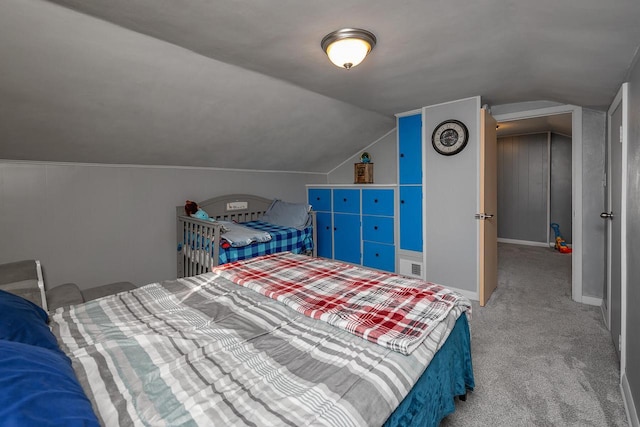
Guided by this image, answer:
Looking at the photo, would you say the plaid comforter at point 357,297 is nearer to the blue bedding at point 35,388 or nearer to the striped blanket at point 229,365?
the striped blanket at point 229,365

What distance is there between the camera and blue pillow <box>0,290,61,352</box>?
106 centimetres

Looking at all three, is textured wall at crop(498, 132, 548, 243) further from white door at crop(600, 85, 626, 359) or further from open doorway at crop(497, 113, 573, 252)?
white door at crop(600, 85, 626, 359)

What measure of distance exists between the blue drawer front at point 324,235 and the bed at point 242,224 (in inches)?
22.6

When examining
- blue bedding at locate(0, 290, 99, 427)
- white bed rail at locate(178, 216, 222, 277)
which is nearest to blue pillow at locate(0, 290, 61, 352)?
blue bedding at locate(0, 290, 99, 427)

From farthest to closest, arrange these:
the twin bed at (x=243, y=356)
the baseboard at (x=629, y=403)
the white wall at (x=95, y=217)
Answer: the white wall at (x=95, y=217) → the baseboard at (x=629, y=403) → the twin bed at (x=243, y=356)

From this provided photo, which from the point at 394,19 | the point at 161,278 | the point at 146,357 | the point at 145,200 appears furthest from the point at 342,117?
the point at 146,357

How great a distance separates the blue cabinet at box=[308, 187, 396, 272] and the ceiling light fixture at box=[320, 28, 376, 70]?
2380 millimetres

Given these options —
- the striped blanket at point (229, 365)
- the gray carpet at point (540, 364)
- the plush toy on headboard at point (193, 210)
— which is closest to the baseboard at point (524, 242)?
the gray carpet at point (540, 364)

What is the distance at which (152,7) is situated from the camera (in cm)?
163

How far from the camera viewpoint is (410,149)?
3836 millimetres

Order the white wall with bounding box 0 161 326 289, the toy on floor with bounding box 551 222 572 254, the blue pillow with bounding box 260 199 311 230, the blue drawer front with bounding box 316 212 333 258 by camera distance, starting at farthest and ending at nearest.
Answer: the toy on floor with bounding box 551 222 572 254 < the blue drawer front with bounding box 316 212 333 258 < the blue pillow with bounding box 260 199 311 230 < the white wall with bounding box 0 161 326 289

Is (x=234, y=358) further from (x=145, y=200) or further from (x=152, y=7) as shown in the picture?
(x=145, y=200)

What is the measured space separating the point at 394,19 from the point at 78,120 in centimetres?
251

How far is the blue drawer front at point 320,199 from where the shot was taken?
495 centimetres
